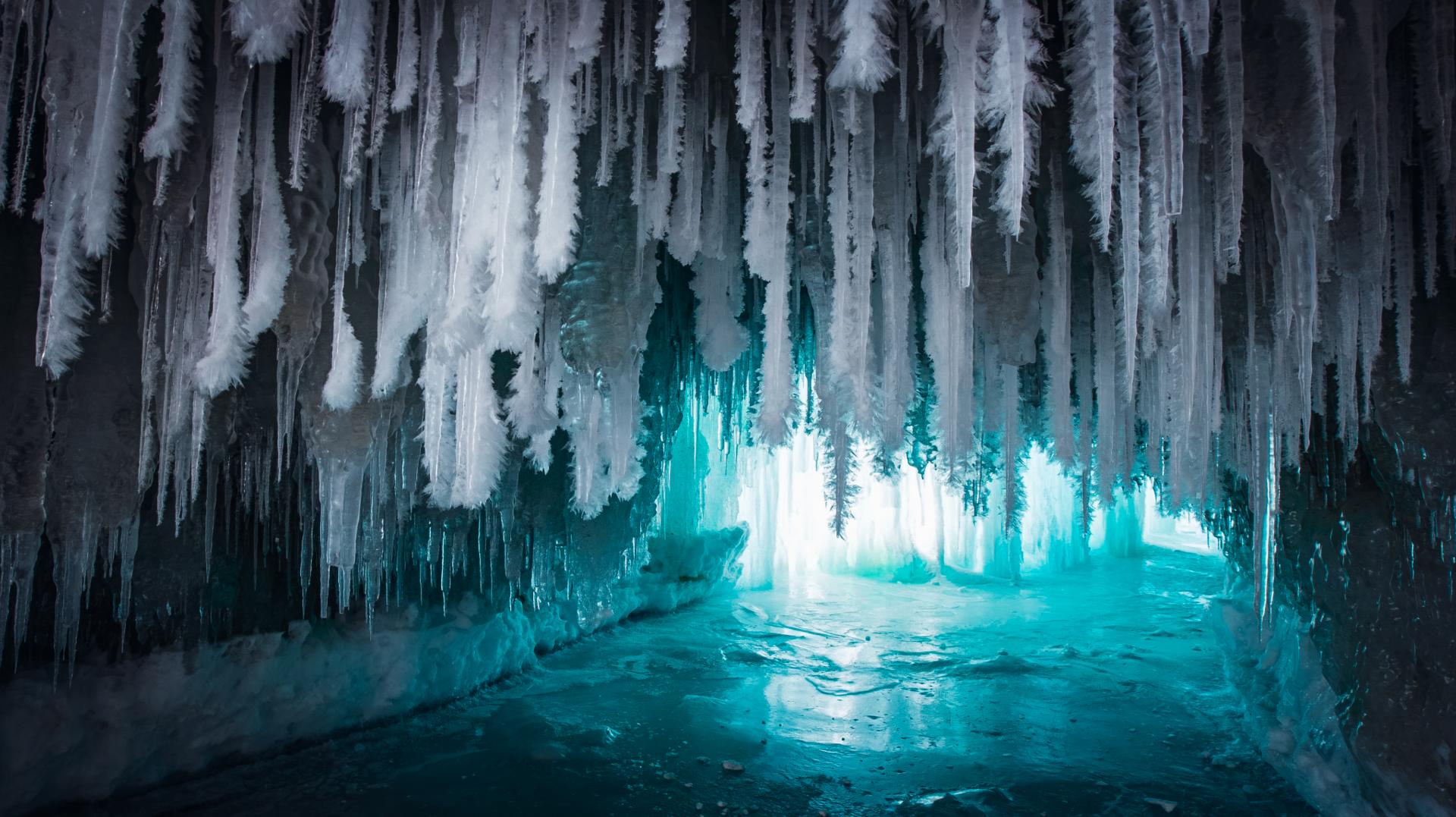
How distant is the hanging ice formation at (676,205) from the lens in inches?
88.3

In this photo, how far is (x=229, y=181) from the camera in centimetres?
251

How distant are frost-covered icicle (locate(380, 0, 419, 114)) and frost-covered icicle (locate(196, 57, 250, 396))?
564 mm

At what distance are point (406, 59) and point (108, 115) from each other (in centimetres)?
91

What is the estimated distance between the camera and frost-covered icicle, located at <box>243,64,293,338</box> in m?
2.59

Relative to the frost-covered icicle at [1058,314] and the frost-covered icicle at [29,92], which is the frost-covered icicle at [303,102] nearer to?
the frost-covered icicle at [29,92]

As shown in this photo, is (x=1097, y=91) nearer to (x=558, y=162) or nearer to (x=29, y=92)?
(x=558, y=162)

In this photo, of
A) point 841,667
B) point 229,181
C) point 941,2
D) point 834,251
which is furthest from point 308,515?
point 841,667

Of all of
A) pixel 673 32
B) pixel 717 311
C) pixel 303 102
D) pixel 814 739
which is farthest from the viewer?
pixel 814 739

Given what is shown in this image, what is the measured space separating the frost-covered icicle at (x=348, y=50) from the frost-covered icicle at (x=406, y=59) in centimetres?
12

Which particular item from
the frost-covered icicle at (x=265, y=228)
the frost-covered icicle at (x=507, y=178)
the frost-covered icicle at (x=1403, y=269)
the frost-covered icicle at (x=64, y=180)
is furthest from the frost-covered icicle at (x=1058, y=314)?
the frost-covered icicle at (x=64, y=180)

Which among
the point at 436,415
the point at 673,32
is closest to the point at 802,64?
the point at 673,32

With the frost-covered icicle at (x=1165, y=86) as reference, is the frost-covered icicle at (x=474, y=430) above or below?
below

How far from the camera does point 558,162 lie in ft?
7.48

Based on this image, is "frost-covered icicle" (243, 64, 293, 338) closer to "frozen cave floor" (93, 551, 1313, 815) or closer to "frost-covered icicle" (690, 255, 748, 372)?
"frost-covered icicle" (690, 255, 748, 372)
